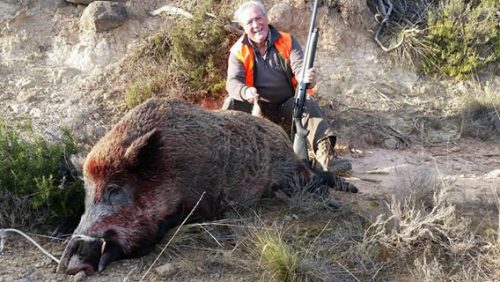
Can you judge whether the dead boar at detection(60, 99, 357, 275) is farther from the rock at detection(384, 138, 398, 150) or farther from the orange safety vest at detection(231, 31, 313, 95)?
the rock at detection(384, 138, 398, 150)

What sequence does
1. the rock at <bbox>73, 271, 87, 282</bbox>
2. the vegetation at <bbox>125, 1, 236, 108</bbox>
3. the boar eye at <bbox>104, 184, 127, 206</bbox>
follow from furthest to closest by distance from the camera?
the vegetation at <bbox>125, 1, 236, 108</bbox>, the boar eye at <bbox>104, 184, 127, 206</bbox>, the rock at <bbox>73, 271, 87, 282</bbox>

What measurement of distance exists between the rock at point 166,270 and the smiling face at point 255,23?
3562 mm

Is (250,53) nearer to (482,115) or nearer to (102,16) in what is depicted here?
(102,16)

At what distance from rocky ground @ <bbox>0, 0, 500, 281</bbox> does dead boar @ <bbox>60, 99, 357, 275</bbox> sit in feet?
5.79

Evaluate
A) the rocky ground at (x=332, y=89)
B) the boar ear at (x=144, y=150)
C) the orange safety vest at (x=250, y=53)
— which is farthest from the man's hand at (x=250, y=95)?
the boar ear at (x=144, y=150)

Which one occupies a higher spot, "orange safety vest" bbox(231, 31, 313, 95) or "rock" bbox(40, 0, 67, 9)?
"rock" bbox(40, 0, 67, 9)

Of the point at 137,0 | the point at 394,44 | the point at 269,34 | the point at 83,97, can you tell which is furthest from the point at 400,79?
the point at 83,97

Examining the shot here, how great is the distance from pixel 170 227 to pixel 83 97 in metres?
4.35

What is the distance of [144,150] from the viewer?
3891 millimetres

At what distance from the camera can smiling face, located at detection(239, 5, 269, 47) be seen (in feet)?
21.0

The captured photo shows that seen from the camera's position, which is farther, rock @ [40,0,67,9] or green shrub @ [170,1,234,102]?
rock @ [40,0,67,9]

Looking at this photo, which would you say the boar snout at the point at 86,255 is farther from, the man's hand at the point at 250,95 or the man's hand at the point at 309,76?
the man's hand at the point at 309,76

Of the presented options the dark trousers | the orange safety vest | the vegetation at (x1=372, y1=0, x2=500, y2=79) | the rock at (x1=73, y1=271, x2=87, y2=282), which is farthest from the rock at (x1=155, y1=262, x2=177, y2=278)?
the vegetation at (x1=372, y1=0, x2=500, y2=79)

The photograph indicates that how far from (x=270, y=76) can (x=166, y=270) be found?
3.56 metres
